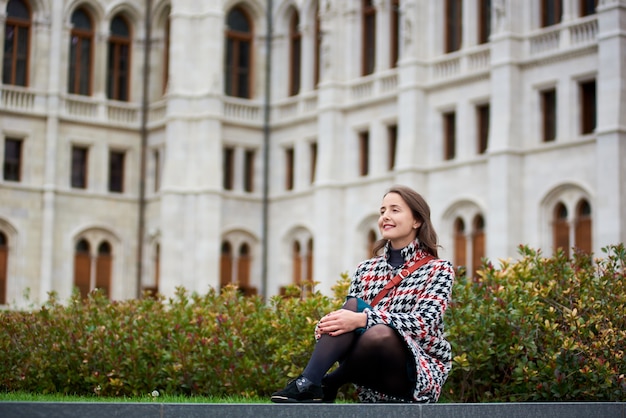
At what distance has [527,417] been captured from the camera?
397 inches

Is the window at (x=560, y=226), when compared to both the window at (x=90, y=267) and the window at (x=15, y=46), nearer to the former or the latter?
the window at (x=90, y=267)

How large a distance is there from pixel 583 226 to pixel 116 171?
20.3 m

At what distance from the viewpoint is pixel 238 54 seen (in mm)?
47188

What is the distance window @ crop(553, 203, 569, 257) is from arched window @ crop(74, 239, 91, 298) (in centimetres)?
1872

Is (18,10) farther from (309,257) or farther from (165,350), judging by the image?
(165,350)

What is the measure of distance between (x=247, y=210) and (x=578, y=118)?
1514 centimetres

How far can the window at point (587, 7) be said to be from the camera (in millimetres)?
35450

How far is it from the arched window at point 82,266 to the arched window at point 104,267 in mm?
410

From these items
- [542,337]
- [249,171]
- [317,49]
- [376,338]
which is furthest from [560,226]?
[376,338]

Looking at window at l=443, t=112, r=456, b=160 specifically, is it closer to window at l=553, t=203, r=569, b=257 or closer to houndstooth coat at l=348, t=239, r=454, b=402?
window at l=553, t=203, r=569, b=257

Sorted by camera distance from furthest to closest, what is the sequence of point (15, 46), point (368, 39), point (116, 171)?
point (116, 171), point (15, 46), point (368, 39)

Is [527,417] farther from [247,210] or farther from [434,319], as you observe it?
[247,210]

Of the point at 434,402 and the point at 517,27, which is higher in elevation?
the point at 517,27

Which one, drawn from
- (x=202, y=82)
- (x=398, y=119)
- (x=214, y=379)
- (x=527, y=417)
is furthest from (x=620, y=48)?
(x=527, y=417)
